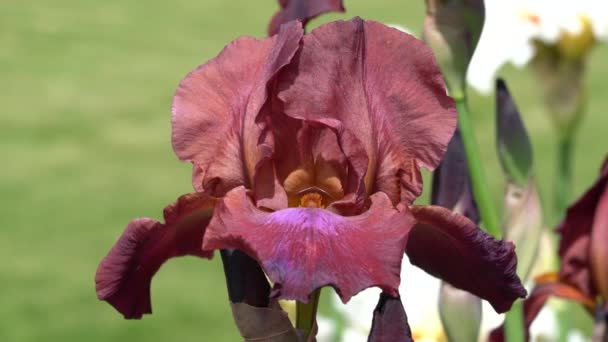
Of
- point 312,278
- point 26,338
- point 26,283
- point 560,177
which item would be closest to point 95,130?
point 26,283

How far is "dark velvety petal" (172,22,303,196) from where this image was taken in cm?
60

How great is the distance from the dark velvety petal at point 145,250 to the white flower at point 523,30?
0.86 m

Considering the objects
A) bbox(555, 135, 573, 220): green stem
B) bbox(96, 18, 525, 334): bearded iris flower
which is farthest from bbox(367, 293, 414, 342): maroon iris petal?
bbox(555, 135, 573, 220): green stem

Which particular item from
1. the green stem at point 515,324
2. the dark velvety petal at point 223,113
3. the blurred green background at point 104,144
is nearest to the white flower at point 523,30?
the green stem at point 515,324

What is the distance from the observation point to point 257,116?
611 mm

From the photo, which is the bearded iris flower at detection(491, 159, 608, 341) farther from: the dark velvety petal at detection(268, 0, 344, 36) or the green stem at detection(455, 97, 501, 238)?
the dark velvety petal at detection(268, 0, 344, 36)

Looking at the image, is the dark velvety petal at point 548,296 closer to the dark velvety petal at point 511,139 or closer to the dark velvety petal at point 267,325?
the dark velvety petal at point 511,139

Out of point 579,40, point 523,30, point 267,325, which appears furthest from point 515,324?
point 579,40

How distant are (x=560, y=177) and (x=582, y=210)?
2.27ft

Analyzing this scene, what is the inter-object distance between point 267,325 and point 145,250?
0.24 ft

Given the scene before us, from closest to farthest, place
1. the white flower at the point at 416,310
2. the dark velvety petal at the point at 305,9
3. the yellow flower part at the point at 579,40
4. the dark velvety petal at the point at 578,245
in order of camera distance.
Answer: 1. the dark velvety petal at the point at 305,9
2. the dark velvety petal at the point at 578,245
3. the white flower at the point at 416,310
4. the yellow flower part at the point at 579,40

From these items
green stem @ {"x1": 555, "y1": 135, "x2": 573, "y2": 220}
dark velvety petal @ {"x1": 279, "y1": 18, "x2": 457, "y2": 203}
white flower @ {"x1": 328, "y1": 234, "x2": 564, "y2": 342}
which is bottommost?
green stem @ {"x1": 555, "y1": 135, "x2": 573, "y2": 220}

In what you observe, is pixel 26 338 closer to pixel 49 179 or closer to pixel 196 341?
pixel 196 341

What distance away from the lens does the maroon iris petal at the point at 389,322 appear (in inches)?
22.8
